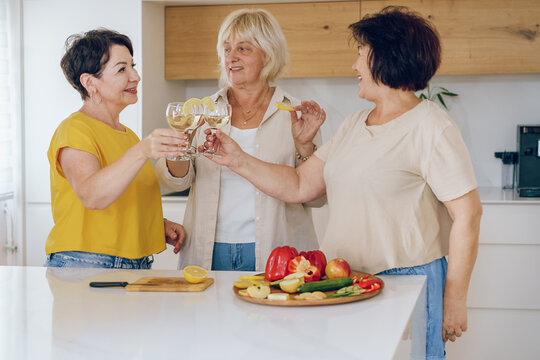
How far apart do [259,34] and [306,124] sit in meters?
0.34

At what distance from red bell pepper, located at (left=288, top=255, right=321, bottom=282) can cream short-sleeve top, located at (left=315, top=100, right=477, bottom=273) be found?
21 centimetres

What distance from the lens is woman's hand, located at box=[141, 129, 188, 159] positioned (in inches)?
63.7

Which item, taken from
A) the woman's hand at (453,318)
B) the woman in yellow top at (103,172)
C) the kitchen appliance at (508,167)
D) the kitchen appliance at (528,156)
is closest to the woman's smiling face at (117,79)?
the woman in yellow top at (103,172)

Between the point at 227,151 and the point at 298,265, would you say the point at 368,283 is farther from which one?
the point at 227,151

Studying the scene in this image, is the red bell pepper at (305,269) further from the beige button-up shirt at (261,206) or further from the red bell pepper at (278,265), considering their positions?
the beige button-up shirt at (261,206)

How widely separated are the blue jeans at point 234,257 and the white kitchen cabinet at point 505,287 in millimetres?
1481

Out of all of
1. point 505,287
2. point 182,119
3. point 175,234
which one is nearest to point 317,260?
point 182,119

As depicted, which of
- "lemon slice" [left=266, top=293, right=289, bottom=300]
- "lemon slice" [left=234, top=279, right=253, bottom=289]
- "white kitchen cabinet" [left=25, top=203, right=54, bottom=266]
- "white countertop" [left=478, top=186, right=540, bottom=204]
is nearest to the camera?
"lemon slice" [left=266, top=293, right=289, bottom=300]

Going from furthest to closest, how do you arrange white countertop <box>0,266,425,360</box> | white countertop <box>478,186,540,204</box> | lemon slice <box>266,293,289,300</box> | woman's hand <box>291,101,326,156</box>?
white countertop <box>478,186,540,204</box>, woman's hand <box>291,101,326,156</box>, lemon slice <box>266,293,289,300</box>, white countertop <box>0,266,425,360</box>

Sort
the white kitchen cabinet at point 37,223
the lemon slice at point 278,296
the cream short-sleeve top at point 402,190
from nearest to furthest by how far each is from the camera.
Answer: the lemon slice at point 278,296, the cream short-sleeve top at point 402,190, the white kitchen cabinet at point 37,223

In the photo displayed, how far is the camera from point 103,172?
5.54 ft

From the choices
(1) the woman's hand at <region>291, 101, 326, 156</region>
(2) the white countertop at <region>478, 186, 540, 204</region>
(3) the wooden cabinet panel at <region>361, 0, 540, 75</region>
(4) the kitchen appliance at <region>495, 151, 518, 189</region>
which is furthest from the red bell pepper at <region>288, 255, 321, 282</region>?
(4) the kitchen appliance at <region>495, 151, 518, 189</region>

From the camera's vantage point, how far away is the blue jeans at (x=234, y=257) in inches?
83.1

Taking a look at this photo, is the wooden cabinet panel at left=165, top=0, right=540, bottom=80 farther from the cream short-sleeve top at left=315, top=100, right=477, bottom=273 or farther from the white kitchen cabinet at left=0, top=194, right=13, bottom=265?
the cream short-sleeve top at left=315, top=100, right=477, bottom=273
